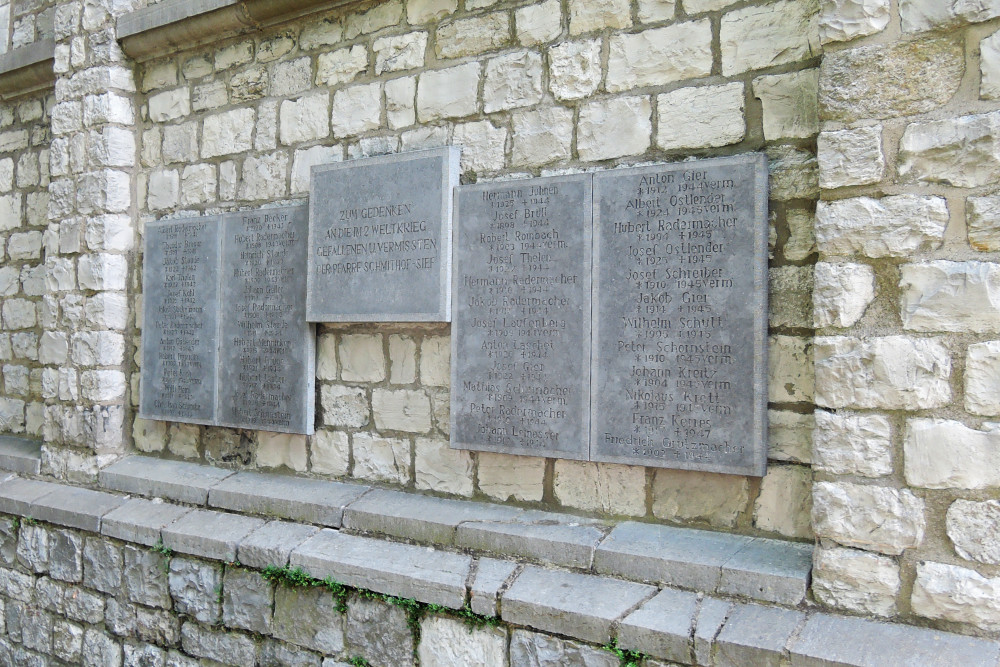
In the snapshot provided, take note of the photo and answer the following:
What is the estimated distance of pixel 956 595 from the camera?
6.85 ft

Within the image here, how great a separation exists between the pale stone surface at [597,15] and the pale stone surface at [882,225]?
1.17 m

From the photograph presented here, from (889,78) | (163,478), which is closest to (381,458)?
(163,478)

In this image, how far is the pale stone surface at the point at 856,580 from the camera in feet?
7.16

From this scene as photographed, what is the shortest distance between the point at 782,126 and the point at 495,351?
1360mm

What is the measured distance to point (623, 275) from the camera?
2.76 m

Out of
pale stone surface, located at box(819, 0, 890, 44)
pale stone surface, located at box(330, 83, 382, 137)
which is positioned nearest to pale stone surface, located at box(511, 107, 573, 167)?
pale stone surface, located at box(330, 83, 382, 137)

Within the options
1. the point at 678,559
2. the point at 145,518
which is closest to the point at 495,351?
the point at 678,559

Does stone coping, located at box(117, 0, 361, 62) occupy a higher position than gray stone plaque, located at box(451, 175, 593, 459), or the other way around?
stone coping, located at box(117, 0, 361, 62)

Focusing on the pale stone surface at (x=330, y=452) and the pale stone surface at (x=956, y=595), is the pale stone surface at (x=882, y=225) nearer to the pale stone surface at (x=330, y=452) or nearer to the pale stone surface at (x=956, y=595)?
the pale stone surface at (x=956, y=595)

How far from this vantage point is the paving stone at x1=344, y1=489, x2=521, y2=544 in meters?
3.02

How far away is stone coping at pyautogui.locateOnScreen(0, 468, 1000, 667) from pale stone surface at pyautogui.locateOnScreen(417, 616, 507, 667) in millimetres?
101

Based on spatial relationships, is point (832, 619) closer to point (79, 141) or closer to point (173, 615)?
point (173, 615)

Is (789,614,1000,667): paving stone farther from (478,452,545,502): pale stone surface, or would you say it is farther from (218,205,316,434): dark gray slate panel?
(218,205,316,434): dark gray slate panel

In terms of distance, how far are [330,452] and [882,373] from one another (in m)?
2.45
